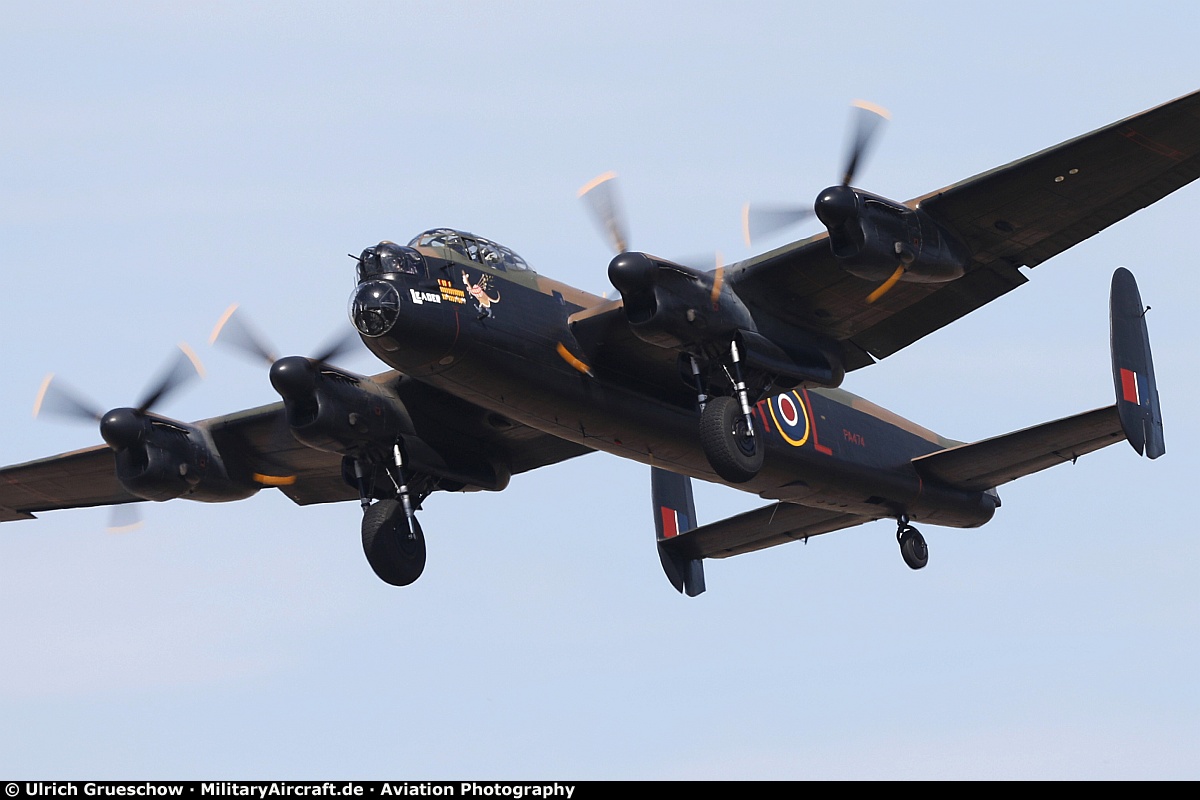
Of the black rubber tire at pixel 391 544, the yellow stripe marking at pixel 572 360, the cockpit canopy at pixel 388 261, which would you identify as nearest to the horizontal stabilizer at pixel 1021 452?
the yellow stripe marking at pixel 572 360

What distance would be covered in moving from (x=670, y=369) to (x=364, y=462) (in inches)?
206

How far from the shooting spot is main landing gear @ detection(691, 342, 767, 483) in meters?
24.4

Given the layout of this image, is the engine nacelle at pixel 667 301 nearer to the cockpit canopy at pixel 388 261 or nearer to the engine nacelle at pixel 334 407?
the cockpit canopy at pixel 388 261

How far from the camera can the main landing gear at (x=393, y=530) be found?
90.4 ft

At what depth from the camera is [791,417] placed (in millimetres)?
28219

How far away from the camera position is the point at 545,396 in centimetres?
2498

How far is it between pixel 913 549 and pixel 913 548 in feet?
0.06

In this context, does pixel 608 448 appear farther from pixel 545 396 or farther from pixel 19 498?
Answer: pixel 19 498

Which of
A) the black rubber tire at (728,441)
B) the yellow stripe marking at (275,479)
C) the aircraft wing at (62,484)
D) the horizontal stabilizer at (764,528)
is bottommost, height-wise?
the black rubber tire at (728,441)

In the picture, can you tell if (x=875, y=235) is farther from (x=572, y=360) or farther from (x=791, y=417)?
(x=791, y=417)

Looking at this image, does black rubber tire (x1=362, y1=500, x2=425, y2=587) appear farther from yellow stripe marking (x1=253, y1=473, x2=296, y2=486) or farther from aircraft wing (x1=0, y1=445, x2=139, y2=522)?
aircraft wing (x1=0, y1=445, x2=139, y2=522)

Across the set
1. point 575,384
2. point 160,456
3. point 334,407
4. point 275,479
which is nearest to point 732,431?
point 575,384

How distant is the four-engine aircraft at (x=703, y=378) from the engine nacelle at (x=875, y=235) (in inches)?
1.2
